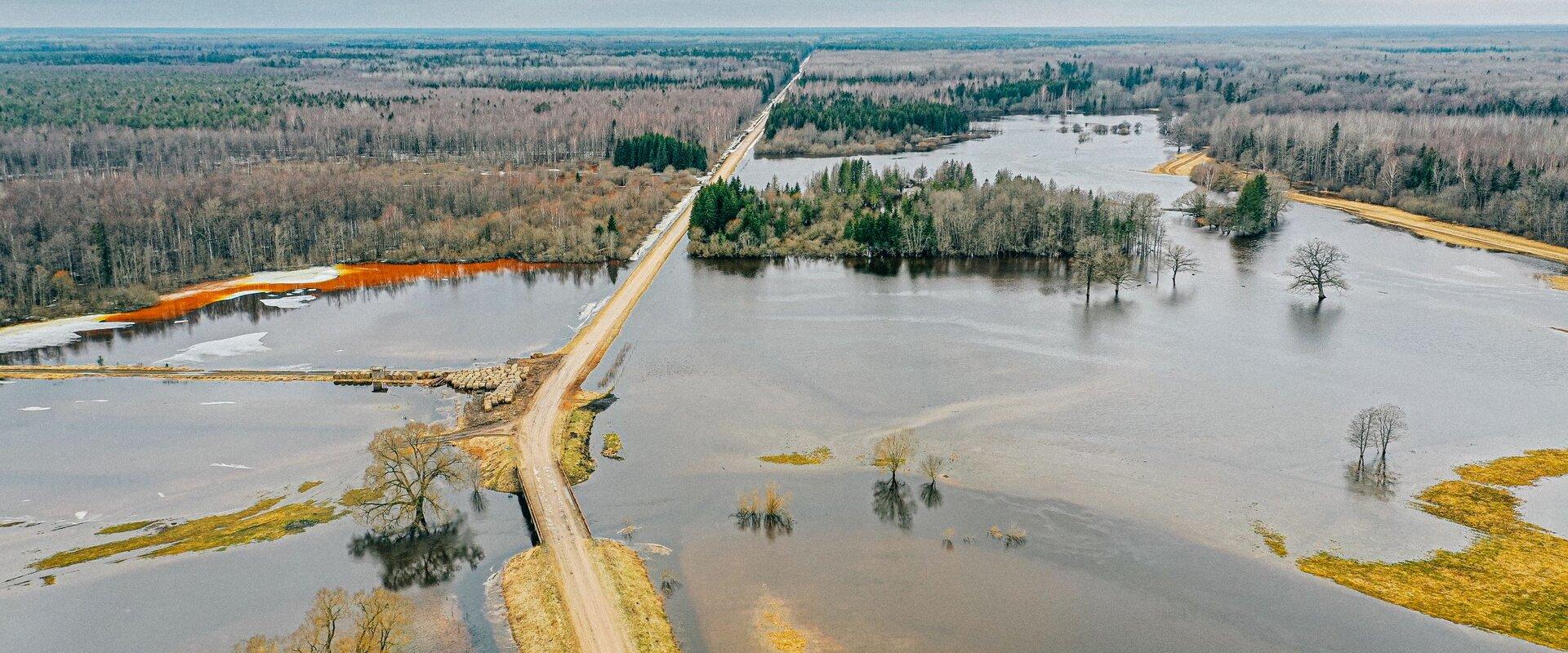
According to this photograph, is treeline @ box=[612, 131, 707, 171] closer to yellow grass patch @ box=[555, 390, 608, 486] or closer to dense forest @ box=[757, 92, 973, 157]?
Result: dense forest @ box=[757, 92, 973, 157]

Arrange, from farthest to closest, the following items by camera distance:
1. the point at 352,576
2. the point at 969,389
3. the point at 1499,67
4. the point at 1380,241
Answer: the point at 1499,67 < the point at 1380,241 < the point at 969,389 < the point at 352,576

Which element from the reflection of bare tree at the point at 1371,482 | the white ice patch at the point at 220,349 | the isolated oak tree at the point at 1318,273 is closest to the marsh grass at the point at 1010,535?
the reflection of bare tree at the point at 1371,482

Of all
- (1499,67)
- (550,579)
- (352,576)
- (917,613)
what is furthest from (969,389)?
(1499,67)

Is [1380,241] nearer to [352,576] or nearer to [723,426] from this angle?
[723,426]

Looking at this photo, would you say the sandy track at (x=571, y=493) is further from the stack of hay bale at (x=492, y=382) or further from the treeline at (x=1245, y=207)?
the treeline at (x=1245, y=207)

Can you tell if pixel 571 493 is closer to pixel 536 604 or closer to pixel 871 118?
pixel 536 604

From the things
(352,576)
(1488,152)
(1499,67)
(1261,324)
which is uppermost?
(1499,67)
